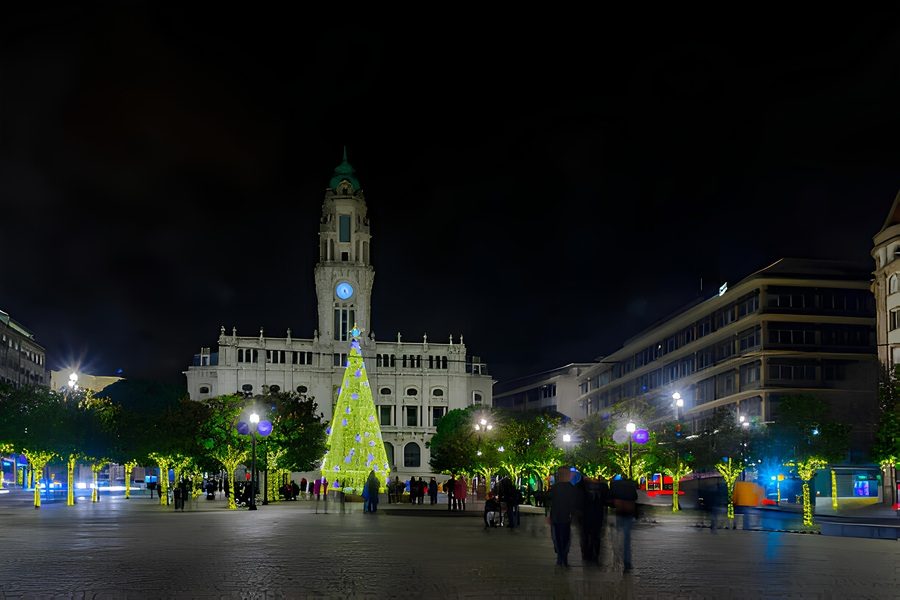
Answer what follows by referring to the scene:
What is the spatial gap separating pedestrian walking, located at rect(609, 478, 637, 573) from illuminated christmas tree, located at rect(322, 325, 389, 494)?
4707 centimetres

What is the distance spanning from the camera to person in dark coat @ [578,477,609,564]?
19703 mm

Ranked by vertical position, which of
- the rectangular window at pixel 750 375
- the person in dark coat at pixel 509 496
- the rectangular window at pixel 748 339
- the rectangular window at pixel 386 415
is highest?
the rectangular window at pixel 748 339

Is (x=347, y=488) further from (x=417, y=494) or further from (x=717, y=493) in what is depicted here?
(x=717, y=493)

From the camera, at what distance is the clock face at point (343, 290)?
14912cm

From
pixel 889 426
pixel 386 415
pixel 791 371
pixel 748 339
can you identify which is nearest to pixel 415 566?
pixel 889 426

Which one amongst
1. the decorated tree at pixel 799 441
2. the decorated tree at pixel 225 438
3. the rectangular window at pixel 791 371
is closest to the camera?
the decorated tree at pixel 799 441

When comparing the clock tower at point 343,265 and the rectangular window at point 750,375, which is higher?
the clock tower at point 343,265

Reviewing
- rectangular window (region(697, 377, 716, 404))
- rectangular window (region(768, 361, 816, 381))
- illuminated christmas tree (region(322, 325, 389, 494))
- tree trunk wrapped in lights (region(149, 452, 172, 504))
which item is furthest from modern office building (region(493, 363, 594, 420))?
illuminated christmas tree (region(322, 325, 389, 494))

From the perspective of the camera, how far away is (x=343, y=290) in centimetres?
14938

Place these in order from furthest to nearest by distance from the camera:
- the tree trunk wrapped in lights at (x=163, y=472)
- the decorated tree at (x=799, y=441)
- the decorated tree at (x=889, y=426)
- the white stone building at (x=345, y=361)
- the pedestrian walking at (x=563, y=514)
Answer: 1. the white stone building at (x=345, y=361)
2. the tree trunk wrapped in lights at (x=163, y=472)
3. the decorated tree at (x=889, y=426)
4. the decorated tree at (x=799, y=441)
5. the pedestrian walking at (x=563, y=514)

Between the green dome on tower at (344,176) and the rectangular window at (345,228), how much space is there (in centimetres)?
460

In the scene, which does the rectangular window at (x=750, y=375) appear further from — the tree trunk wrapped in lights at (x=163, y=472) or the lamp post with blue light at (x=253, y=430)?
the tree trunk wrapped in lights at (x=163, y=472)

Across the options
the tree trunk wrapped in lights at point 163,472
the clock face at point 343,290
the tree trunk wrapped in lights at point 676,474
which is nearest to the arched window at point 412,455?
the clock face at point 343,290

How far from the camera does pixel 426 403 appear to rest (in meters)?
148
